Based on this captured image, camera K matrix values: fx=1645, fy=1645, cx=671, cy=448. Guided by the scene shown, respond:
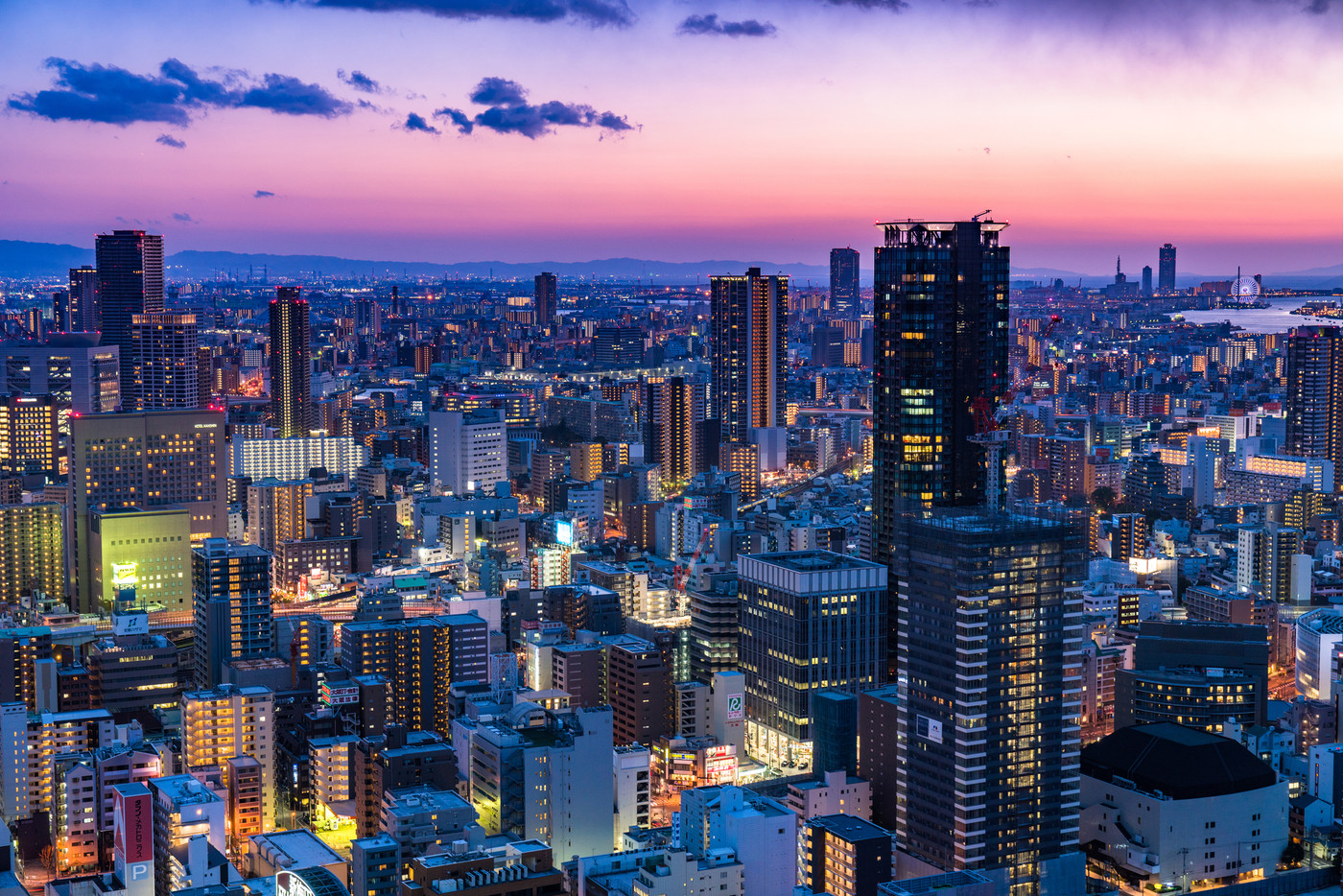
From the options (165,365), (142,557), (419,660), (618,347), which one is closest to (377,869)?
(419,660)

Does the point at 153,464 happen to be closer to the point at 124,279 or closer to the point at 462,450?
the point at 462,450

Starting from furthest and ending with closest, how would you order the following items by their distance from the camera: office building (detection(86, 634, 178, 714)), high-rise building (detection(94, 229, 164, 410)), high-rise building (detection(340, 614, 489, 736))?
high-rise building (detection(94, 229, 164, 410)) → office building (detection(86, 634, 178, 714)) → high-rise building (detection(340, 614, 489, 736))

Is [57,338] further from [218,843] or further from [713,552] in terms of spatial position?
[218,843]

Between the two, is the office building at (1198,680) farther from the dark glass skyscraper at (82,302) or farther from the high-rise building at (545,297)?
the high-rise building at (545,297)

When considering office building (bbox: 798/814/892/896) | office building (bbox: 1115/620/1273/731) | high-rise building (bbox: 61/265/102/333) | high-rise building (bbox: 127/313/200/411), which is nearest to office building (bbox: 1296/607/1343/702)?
office building (bbox: 1115/620/1273/731)

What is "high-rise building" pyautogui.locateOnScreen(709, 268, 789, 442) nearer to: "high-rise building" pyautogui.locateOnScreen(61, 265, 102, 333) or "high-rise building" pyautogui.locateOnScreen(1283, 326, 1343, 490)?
"high-rise building" pyautogui.locateOnScreen(1283, 326, 1343, 490)

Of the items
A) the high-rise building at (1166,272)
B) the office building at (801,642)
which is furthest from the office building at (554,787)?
the high-rise building at (1166,272)
